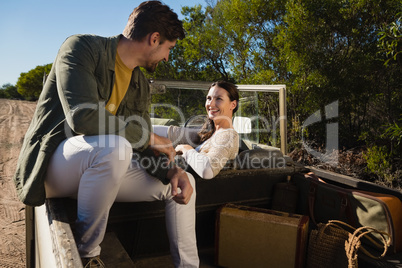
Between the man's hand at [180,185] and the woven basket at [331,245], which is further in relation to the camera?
the woven basket at [331,245]

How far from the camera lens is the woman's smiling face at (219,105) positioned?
105 inches

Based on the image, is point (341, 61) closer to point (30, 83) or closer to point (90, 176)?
point (90, 176)

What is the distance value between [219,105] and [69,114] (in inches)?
58.5

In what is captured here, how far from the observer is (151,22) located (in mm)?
1783

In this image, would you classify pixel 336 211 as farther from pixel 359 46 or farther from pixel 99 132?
pixel 359 46

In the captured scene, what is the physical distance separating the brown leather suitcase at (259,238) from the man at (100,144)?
485 millimetres

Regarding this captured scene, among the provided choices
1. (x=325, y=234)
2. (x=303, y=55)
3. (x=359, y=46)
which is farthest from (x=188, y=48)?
(x=325, y=234)

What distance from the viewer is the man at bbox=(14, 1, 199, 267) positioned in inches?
55.7

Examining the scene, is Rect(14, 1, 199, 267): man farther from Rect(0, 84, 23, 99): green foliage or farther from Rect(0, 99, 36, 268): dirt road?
Rect(0, 84, 23, 99): green foliage

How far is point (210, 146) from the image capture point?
95.4 inches

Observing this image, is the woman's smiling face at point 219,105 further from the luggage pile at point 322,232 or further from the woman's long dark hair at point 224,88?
the luggage pile at point 322,232

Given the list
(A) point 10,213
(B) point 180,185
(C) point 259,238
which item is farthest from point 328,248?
(A) point 10,213

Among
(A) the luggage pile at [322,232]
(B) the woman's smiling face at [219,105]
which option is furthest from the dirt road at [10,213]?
(B) the woman's smiling face at [219,105]

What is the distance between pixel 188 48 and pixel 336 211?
805 centimetres
